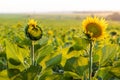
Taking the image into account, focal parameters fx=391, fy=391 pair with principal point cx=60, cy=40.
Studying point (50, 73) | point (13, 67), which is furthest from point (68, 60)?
point (13, 67)

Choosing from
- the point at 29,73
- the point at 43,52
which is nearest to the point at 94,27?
the point at 43,52

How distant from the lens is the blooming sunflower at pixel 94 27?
5.59ft

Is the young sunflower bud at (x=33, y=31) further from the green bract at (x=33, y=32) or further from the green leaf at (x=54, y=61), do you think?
the green leaf at (x=54, y=61)

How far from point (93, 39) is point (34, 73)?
0.40 meters

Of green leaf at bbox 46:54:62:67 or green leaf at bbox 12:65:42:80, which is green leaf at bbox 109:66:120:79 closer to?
green leaf at bbox 46:54:62:67

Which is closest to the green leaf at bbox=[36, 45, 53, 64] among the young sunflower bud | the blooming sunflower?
the young sunflower bud

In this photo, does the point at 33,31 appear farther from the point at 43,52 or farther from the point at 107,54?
the point at 107,54

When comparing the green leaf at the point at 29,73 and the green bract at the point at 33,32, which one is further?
the green bract at the point at 33,32

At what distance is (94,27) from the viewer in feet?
5.71

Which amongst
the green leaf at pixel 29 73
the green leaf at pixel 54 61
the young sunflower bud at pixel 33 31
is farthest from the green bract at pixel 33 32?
the green leaf at pixel 29 73

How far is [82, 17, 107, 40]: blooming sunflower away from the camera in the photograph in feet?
5.59

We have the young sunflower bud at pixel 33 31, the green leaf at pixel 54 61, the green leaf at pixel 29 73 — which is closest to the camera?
the green leaf at pixel 29 73

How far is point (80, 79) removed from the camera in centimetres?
165

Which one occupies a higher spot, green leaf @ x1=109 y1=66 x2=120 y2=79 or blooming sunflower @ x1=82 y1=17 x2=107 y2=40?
blooming sunflower @ x1=82 y1=17 x2=107 y2=40
